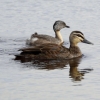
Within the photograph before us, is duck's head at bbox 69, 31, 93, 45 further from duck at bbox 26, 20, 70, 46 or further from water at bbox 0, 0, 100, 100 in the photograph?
duck at bbox 26, 20, 70, 46

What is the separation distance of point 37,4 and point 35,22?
141 inches

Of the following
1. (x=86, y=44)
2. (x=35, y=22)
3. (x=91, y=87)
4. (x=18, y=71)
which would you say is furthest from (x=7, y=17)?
(x=91, y=87)

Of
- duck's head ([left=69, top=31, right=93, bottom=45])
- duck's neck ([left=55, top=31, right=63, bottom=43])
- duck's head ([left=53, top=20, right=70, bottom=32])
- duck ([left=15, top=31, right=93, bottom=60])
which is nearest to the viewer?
duck ([left=15, top=31, right=93, bottom=60])

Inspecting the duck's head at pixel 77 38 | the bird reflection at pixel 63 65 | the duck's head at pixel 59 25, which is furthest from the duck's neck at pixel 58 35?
the bird reflection at pixel 63 65

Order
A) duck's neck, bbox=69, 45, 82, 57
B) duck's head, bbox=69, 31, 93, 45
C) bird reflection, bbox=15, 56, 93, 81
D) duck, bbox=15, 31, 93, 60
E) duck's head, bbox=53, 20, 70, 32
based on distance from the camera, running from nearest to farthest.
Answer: bird reflection, bbox=15, 56, 93, 81
duck, bbox=15, 31, 93, 60
duck's neck, bbox=69, 45, 82, 57
duck's head, bbox=69, 31, 93, 45
duck's head, bbox=53, 20, 70, 32

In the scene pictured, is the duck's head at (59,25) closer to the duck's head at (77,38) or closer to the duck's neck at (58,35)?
the duck's neck at (58,35)

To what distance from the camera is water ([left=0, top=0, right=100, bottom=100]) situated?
12336mm

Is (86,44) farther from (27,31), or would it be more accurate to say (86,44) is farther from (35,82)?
(35,82)

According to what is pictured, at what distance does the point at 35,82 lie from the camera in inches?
514

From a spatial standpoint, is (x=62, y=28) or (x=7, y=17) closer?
(x=62, y=28)

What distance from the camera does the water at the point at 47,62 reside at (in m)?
12.3

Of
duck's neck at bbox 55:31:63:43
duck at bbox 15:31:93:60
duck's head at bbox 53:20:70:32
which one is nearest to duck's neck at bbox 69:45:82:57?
duck at bbox 15:31:93:60

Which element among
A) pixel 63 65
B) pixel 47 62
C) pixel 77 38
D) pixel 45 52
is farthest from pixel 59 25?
pixel 63 65

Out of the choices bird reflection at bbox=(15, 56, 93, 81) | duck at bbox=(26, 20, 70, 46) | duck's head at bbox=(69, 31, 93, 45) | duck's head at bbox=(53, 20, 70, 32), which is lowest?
bird reflection at bbox=(15, 56, 93, 81)
